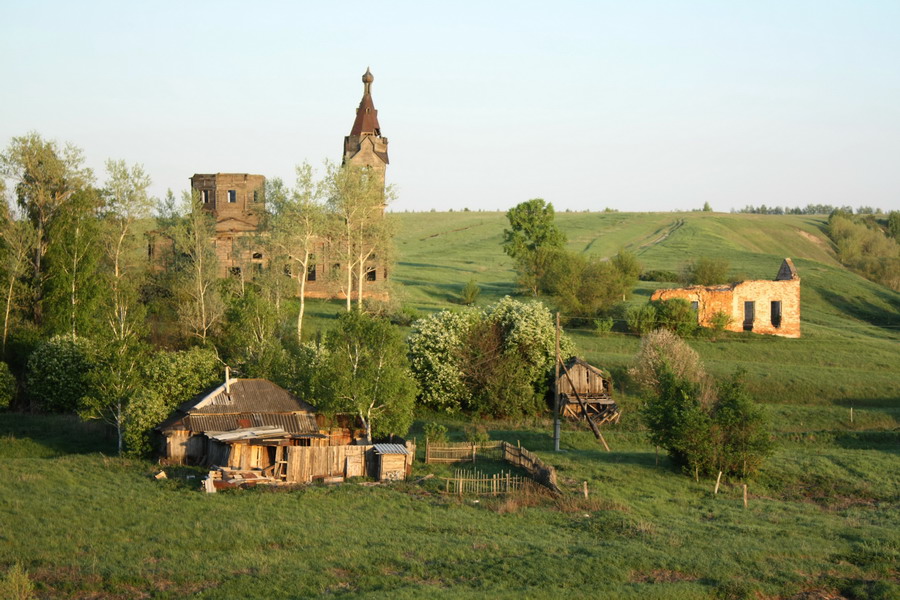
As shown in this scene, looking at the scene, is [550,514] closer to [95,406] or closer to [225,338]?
[95,406]

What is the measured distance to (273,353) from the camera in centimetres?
4059

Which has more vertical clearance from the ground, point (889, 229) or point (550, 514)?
point (889, 229)

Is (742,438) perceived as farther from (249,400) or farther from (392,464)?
(249,400)

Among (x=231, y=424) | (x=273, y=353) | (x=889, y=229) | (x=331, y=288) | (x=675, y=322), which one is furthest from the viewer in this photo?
(x=889, y=229)

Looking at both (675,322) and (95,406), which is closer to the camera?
(95,406)

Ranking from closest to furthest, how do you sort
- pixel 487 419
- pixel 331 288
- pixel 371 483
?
1. pixel 371 483
2. pixel 487 419
3. pixel 331 288

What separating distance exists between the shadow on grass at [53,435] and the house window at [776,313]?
4497 centimetres

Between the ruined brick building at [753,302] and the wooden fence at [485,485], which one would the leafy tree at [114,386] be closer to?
the wooden fence at [485,485]

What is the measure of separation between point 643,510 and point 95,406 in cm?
2256

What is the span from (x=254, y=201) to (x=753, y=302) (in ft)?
126

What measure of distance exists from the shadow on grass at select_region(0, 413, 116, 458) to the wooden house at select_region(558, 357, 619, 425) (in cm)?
2187

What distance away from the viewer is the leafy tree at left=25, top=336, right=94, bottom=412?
43.1 meters

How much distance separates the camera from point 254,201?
6975cm

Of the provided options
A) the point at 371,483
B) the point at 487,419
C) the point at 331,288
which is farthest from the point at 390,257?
the point at 371,483
